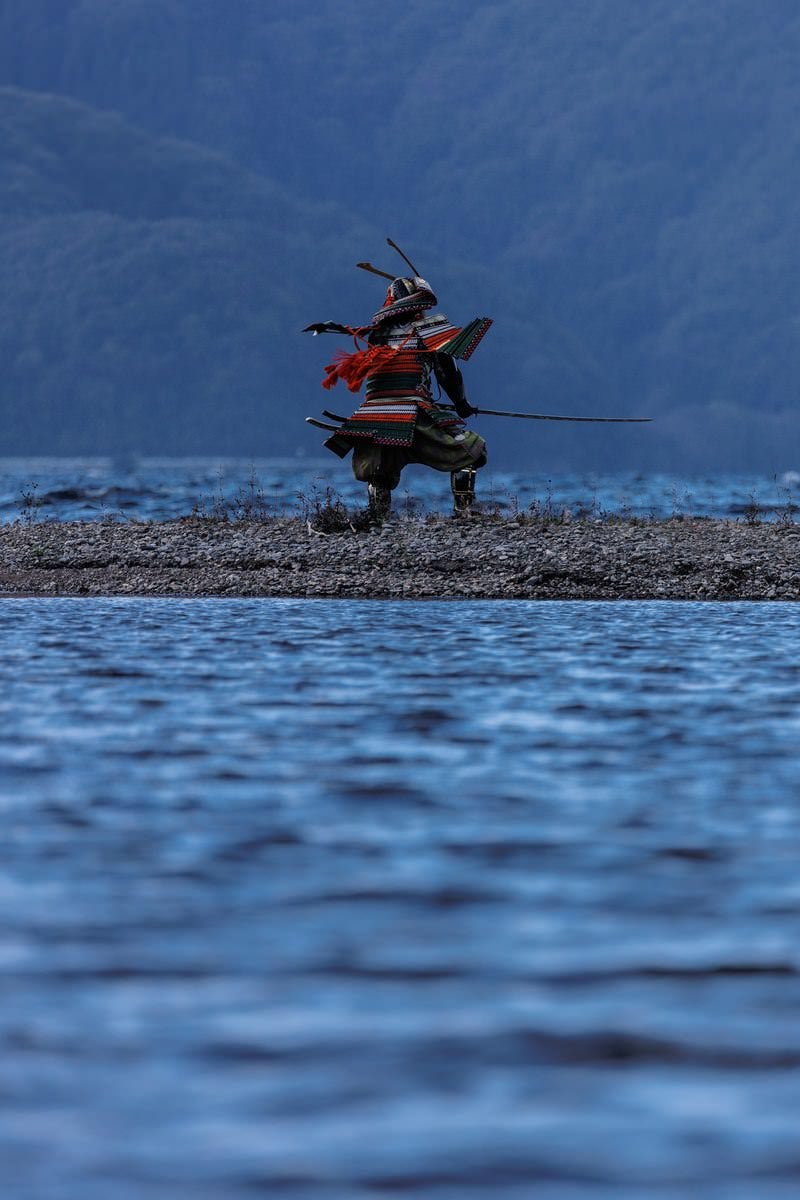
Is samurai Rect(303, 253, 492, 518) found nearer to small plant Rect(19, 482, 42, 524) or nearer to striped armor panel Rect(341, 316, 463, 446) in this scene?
striped armor panel Rect(341, 316, 463, 446)

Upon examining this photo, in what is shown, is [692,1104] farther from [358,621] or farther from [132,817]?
[358,621]

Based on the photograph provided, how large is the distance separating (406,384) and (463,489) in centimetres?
163

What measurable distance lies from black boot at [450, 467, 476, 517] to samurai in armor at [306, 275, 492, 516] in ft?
1.17

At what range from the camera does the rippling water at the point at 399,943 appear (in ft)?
10.7

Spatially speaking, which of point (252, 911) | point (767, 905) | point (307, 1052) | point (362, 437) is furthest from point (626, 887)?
point (362, 437)

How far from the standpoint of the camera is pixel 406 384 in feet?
62.7

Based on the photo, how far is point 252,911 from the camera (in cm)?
477

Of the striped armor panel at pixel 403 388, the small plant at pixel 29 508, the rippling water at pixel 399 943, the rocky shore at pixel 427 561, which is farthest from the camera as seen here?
the small plant at pixel 29 508

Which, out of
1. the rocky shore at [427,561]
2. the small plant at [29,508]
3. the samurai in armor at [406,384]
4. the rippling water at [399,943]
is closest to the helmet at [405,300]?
the samurai in armor at [406,384]

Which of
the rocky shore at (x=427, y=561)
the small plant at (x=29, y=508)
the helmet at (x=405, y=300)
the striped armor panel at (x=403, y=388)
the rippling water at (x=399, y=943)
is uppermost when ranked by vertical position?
the helmet at (x=405, y=300)

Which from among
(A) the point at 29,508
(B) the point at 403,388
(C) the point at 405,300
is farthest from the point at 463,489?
(A) the point at 29,508

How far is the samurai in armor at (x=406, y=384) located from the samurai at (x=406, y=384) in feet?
0.04

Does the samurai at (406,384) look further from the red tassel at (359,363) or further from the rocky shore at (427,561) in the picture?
the rocky shore at (427,561)

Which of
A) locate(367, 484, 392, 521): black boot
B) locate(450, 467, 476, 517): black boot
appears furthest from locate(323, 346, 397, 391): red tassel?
locate(450, 467, 476, 517): black boot
